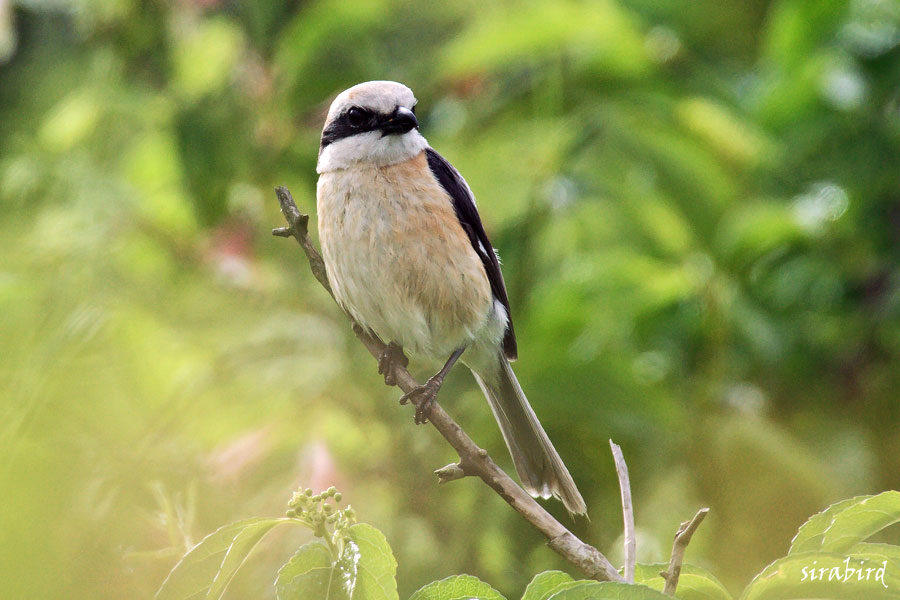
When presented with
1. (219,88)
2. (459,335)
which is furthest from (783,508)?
(219,88)

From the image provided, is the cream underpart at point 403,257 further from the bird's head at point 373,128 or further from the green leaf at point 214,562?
the green leaf at point 214,562

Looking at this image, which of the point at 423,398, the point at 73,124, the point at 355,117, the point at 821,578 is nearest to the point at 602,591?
the point at 821,578

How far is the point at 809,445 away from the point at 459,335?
4.59ft

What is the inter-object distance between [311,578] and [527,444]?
151cm

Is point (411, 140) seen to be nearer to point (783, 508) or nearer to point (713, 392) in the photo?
point (713, 392)

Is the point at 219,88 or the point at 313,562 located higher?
the point at 219,88

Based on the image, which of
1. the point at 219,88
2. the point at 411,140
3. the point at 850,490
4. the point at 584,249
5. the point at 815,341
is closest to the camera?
the point at 411,140

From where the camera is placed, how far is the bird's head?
2.67m

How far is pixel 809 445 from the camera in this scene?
3342 mm

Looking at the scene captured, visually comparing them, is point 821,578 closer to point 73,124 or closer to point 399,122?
point 399,122

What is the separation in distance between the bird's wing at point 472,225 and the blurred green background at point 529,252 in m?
0.11

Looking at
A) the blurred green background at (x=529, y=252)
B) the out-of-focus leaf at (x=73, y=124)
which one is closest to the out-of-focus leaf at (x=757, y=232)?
the blurred green background at (x=529, y=252)

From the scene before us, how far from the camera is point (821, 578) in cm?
115

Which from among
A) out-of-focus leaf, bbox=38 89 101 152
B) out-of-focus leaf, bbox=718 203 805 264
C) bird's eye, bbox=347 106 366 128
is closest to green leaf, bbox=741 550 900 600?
bird's eye, bbox=347 106 366 128
